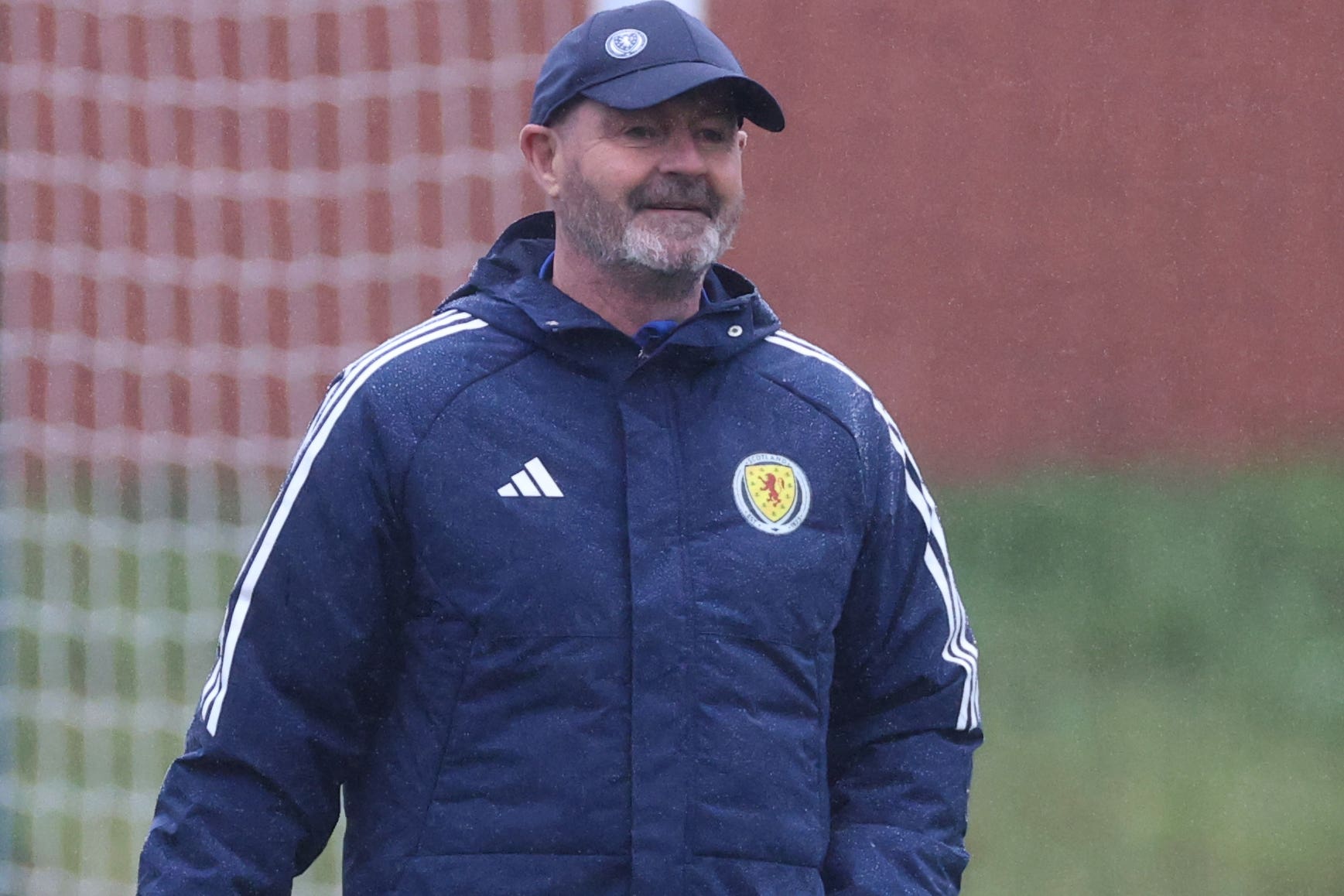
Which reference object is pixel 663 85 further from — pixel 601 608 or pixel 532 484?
pixel 601 608

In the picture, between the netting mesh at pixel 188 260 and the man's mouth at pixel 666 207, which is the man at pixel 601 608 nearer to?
the man's mouth at pixel 666 207

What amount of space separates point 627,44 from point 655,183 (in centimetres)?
20

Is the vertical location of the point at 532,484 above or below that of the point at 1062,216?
below

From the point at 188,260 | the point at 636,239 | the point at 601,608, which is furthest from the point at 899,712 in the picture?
the point at 188,260

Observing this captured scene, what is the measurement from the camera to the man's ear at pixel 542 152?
2686 mm

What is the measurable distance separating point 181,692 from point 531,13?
333 centimetres

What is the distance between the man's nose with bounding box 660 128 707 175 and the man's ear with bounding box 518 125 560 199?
0.53ft

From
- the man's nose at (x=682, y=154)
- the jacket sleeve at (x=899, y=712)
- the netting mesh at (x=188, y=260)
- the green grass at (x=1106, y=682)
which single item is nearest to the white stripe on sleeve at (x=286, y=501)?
the man's nose at (x=682, y=154)

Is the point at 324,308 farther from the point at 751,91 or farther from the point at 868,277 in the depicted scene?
the point at 751,91

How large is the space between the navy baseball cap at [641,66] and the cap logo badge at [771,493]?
1.54ft

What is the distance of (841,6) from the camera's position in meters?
9.65

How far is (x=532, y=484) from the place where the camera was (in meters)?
2.43

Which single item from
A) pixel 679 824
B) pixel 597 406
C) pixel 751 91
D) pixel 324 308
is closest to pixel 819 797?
pixel 679 824

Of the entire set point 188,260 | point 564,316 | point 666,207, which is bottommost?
point 564,316
